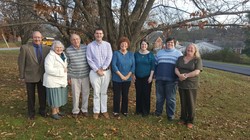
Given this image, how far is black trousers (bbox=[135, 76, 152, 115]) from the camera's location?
6.50 m

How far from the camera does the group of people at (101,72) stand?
577cm

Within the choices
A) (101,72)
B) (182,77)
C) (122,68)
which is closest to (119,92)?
(122,68)

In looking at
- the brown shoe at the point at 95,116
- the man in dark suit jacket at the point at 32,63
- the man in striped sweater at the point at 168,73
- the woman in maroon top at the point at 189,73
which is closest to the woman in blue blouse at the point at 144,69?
the man in striped sweater at the point at 168,73

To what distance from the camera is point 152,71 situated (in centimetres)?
640

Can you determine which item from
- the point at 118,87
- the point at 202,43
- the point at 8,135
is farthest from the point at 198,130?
the point at 202,43

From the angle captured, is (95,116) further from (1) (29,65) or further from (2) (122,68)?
(1) (29,65)

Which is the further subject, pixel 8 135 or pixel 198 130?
pixel 198 130

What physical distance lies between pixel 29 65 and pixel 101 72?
1534 millimetres

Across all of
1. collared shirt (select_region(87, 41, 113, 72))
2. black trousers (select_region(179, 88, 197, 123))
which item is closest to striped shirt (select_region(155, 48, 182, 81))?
black trousers (select_region(179, 88, 197, 123))

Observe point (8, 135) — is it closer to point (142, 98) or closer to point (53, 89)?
point (53, 89)

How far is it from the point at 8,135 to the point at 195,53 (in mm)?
4161

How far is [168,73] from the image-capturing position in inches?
246

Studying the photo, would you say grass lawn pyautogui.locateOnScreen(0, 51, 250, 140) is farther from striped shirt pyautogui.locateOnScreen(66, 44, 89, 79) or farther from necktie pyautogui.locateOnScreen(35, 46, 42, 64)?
necktie pyautogui.locateOnScreen(35, 46, 42, 64)

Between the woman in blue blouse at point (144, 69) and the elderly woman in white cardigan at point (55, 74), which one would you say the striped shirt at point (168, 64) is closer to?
the woman in blue blouse at point (144, 69)
